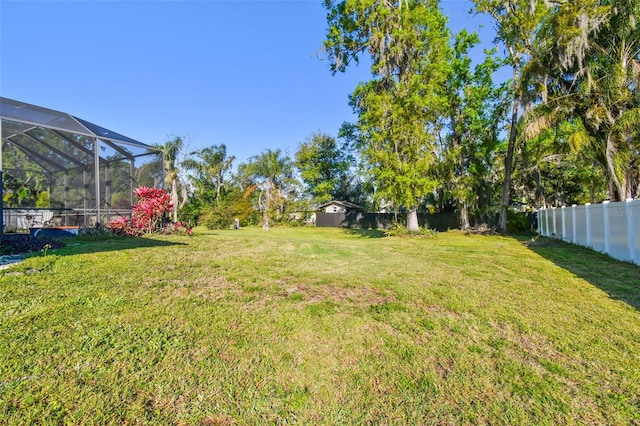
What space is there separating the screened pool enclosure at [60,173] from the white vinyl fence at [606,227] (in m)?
13.8

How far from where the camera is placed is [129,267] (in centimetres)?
460

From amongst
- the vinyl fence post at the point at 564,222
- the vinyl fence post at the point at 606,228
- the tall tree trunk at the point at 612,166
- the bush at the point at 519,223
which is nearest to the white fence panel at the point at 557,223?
the vinyl fence post at the point at 564,222

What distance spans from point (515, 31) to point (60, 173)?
19538mm

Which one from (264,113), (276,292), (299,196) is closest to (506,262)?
(276,292)

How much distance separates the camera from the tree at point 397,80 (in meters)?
13.5

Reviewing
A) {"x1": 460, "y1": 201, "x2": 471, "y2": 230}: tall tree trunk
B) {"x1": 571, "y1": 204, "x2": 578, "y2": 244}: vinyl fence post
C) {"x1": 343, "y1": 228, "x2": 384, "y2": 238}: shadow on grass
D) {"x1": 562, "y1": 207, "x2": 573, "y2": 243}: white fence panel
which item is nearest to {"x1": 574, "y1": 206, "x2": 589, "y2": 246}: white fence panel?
{"x1": 571, "y1": 204, "x2": 578, "y2": 244}: vinyl fence post

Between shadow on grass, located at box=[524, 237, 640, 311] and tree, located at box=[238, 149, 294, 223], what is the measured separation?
916 inches

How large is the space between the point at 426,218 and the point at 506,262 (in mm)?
14247

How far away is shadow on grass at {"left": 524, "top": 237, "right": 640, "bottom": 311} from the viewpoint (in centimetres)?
432

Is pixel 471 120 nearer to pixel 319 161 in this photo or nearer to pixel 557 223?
pixel 557 223

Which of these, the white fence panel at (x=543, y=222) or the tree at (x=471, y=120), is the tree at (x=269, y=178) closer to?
the tree at (x=471, y=120)

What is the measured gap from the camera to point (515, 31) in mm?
14141

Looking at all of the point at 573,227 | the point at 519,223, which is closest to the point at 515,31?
the point at 573,227

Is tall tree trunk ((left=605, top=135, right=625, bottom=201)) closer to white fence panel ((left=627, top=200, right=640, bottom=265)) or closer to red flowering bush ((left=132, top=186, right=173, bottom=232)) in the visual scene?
white fence panel ((left=627, top=200, right=640, bottom=265))
